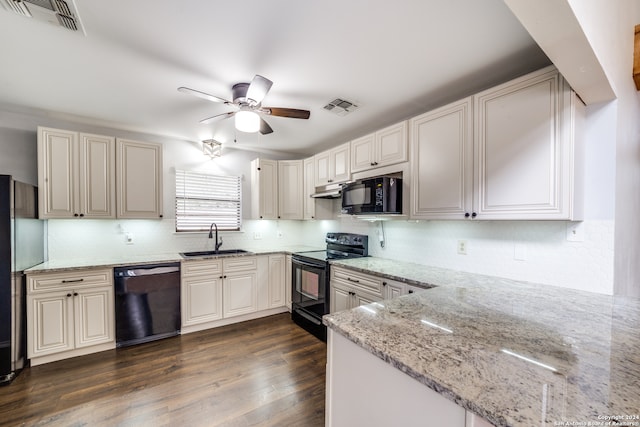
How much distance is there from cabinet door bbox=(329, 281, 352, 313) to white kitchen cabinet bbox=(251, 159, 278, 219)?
5.30ft

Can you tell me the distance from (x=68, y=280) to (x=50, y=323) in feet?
1.30

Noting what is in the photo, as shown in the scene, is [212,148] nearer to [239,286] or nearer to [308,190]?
[308,190]

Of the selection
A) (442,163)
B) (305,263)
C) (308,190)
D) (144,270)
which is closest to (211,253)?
(144,270)

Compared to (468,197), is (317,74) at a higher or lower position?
higher

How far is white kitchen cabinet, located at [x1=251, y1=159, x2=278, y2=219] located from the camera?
153 inches

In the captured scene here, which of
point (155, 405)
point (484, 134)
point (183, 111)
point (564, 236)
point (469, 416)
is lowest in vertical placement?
point (155, 405)

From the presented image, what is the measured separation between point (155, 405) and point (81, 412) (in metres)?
0.48

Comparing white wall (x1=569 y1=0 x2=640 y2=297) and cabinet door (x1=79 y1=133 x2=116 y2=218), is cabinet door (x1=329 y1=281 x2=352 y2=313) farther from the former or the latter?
cabinet door (x1=79 y1=133 x2=116 y2=218)

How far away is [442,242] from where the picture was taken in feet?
8.16

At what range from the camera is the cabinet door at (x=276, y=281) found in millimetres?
3676

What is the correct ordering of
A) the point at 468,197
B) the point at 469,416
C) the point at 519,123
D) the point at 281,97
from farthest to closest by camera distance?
the point at 281,97
the point at 468,197
the point at 519,123
the point at 469,416

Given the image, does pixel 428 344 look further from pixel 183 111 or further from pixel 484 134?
pixel 183 111

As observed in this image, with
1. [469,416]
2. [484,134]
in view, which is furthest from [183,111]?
[469,416]

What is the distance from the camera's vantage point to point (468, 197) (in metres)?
1.99
